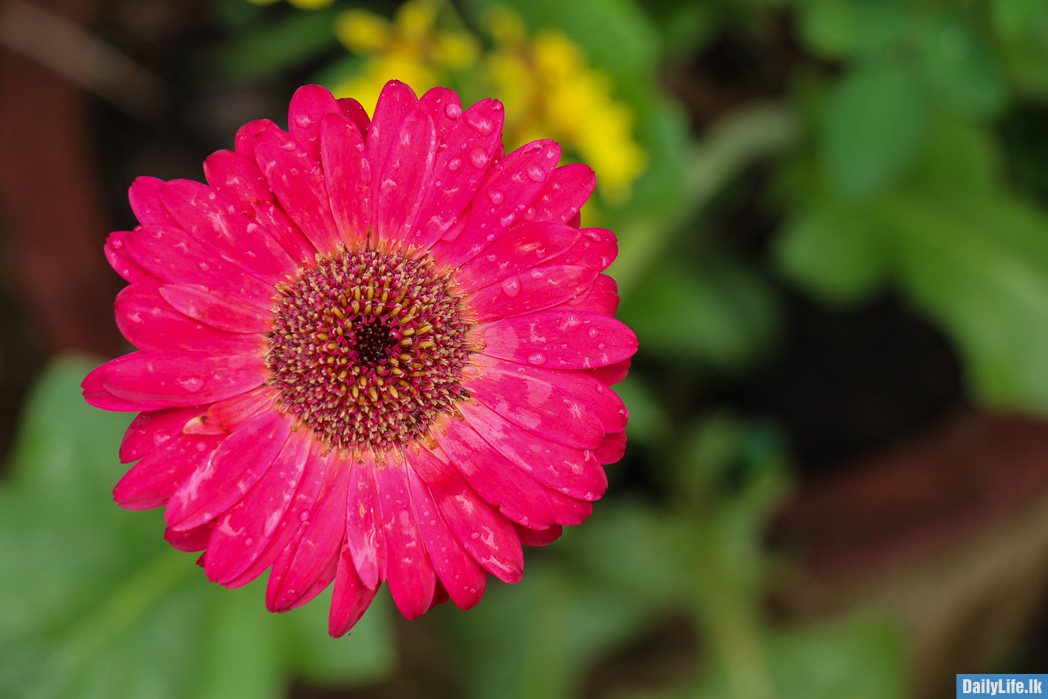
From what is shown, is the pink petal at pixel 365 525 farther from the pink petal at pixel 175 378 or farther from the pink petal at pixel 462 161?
the pink petal at pixel 462 161

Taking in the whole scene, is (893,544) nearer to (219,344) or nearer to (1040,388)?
(1040,388)

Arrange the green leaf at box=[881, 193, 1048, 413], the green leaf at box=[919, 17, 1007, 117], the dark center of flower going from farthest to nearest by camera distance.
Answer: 1. the green leaf at box=[881, 193, 1048, 413]
2. the green leaf at box=[919, 17, 1007, 117]
3. the dark center of flower

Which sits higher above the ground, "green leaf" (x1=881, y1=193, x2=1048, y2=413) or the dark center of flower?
the dark center of flower

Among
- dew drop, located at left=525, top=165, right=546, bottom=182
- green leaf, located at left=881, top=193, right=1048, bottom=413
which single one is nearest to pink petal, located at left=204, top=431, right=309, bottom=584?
dew drop, located at left=525, top=165, right=546, bottom=182

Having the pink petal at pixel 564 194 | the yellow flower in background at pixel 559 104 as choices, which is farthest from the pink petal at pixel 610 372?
the yellow flower in background at pixel 559 104

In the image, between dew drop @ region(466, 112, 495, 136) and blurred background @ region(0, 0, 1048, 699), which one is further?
blurred background @ region(0, 0, 1048, 699)

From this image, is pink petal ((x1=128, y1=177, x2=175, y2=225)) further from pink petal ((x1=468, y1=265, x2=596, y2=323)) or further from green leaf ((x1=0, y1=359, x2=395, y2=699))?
green leaf ((x1=0, y1=359, x2=395, y2=699))

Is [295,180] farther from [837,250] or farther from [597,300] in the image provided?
[837,250]

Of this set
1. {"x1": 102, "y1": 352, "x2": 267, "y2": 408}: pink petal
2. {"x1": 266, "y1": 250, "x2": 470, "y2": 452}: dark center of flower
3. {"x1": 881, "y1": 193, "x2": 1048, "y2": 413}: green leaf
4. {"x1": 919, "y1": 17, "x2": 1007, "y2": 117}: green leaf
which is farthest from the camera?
{"x1": 881, "y1": 193, "x2": 1048, "y2": 413}: green leaf
